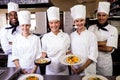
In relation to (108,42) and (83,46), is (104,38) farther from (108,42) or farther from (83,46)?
(83,46)

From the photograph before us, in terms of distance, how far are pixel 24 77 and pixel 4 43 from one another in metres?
1.24

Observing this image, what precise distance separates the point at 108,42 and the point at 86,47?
17.7 inches

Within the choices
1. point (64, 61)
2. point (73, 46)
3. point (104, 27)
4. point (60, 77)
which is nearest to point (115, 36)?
point (104, 27)

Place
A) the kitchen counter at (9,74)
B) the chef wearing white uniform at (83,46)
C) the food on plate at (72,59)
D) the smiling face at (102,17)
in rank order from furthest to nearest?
the smiling face at (102,17), the chef wearing white uniform at (83,46), the food on plate at (72,59), the kitchen counter at (9,74)

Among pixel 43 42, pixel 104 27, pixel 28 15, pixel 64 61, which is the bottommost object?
pixel 64 61

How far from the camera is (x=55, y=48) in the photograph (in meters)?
2.37

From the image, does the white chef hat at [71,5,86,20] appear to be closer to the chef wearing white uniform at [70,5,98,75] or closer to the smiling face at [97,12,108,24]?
the chef wearing white uniform at [70,5,98,75]

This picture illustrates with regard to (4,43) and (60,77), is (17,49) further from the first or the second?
(60,77)

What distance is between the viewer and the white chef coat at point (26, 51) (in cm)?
241

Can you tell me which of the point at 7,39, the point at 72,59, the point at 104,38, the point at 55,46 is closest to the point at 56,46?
the point at 55,46

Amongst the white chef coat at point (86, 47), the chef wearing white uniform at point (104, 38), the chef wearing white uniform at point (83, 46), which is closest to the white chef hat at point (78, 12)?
the chef wearing white uniform at point (83, 46)

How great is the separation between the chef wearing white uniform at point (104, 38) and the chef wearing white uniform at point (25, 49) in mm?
942

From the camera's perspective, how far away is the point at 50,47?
2391 mm

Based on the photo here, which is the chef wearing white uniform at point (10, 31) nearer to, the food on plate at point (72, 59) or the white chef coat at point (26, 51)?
the white chef coat at point (26, 51)
